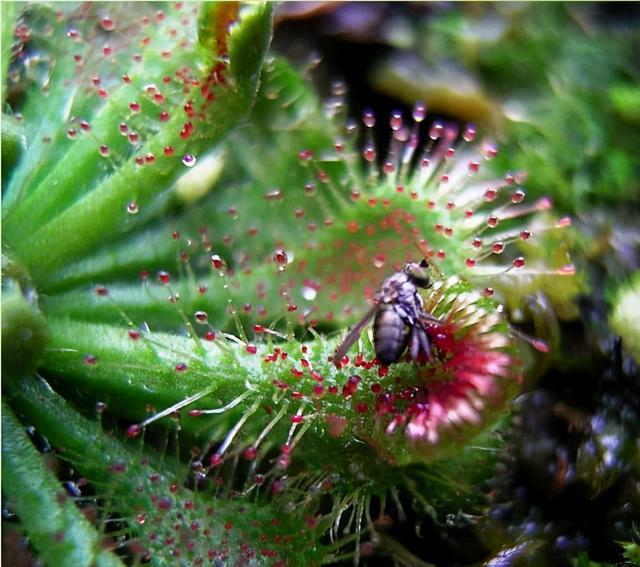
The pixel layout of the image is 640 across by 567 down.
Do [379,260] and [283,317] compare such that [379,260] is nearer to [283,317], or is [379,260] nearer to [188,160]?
[283,317]

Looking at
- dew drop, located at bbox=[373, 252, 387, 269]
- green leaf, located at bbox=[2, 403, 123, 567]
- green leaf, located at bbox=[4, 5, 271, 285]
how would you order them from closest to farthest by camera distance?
green leaf, located at bbox=[2, 403, 123, 567]
green leaf, located at bbox=[4, 5, 271, 285]
dew drop, located at bbox=[373, 252, 387, 269]

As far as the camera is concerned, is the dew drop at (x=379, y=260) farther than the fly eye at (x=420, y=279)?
Yes

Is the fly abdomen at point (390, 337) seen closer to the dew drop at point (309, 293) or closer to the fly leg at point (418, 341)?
the fly leg at point (418, 341)

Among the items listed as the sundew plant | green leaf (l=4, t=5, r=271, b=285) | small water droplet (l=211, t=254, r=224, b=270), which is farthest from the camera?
green leaf (l=4, t=5, r=271, b=285)

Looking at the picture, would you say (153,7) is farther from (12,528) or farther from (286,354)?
(12,528)

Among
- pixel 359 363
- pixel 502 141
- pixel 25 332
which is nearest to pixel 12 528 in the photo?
pixel 25 332

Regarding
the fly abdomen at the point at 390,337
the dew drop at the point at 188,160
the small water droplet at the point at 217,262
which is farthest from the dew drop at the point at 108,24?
the fly abdomen at the point at 390,337

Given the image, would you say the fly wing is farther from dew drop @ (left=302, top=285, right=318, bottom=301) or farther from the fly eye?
dew drop @ (left=302, top=285, right=318, bottom=301)

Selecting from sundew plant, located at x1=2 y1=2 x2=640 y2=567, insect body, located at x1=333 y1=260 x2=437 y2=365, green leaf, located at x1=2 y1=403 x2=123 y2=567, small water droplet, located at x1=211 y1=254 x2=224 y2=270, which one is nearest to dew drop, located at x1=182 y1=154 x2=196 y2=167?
sundew plant, located at x1=2 y1=2 x2=640 y2=567
